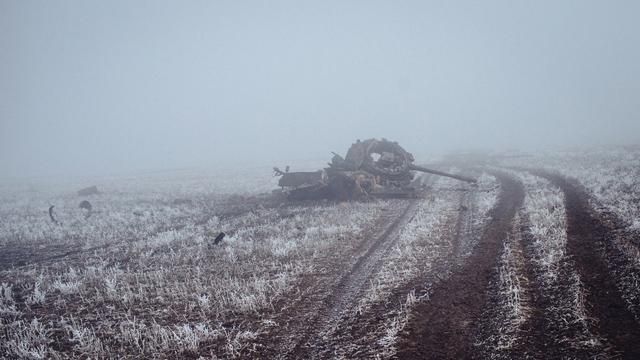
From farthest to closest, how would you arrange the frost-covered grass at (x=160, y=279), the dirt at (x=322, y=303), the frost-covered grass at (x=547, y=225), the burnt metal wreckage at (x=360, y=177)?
the burnt metal wreckage at (x=360, y=177) < the frost-covered grass at (x=547, y=225) < the frost-covered grass at (x=160, y=279) < the dirt at (x=322, y=303)

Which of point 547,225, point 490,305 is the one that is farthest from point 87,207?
point 547,225

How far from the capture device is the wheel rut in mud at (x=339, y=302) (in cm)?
567

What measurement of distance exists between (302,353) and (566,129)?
122 m

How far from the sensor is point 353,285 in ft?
26.6

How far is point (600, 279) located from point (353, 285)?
450 centimetres

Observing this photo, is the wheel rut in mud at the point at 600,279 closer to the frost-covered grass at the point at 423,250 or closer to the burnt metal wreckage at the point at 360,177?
the frost-covered grass at the point at 423,250

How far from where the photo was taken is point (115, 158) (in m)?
120

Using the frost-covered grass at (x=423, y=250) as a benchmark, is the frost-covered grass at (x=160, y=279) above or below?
below

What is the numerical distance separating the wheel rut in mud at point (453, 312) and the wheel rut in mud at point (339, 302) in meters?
1.16

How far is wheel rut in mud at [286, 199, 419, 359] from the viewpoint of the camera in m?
5.67

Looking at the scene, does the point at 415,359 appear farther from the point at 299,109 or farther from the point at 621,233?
the point at 299,109

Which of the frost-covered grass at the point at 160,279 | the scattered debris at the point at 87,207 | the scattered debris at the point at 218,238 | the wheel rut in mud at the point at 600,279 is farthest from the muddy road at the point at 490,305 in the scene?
the scattered debris at the point at 87,207

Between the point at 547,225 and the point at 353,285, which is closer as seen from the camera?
the point at 353,285

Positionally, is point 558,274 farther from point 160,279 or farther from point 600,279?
point 160,279
